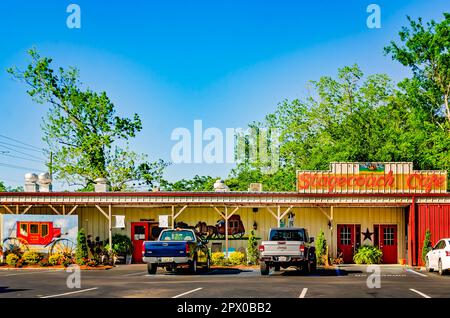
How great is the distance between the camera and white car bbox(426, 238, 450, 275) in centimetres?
2698

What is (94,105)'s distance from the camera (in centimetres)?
6400

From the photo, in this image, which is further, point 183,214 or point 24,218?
point 183,214

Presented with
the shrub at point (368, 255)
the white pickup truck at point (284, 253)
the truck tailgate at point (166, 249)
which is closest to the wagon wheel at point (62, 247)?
the truck tailgate at point (166, 249)

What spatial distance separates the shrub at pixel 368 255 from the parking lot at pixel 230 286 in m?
7.02

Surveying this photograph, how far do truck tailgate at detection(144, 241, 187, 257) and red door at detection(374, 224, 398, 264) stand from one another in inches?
555

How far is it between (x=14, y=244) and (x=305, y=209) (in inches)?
596

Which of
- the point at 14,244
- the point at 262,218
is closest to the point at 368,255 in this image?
the point at 262,218

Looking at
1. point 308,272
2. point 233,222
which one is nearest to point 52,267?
point 233,222

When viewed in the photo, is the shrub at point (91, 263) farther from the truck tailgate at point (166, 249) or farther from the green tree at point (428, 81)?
the green tree at point (428, 81)

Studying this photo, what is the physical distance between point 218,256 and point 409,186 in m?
10.8

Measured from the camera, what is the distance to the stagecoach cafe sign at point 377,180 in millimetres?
36250

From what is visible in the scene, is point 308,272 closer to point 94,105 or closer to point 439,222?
point 439,222

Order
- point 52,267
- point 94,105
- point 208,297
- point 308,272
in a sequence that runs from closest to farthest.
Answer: point 208,297 < point 308,272 < point 52,267 < point 94,105

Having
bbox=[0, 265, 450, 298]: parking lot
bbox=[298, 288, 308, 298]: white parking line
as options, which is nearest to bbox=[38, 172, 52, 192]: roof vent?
bbox=[0, 265, 450, 298]: parking lot
